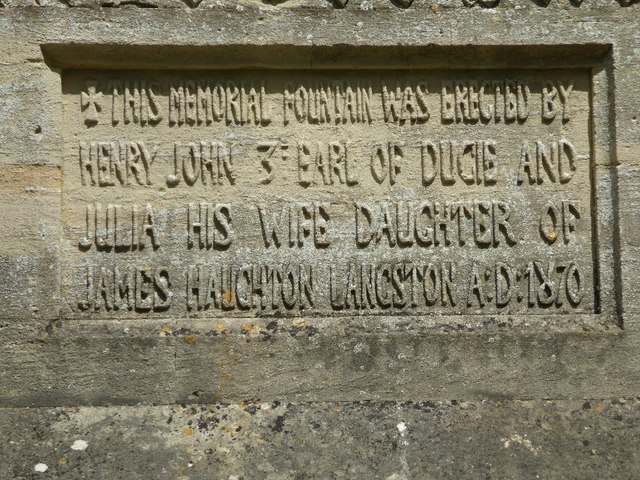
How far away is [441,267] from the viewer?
3932 millimetres

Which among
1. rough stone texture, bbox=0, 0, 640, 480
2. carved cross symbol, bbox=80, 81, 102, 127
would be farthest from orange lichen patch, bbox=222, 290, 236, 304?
carved cross symbol, bbox=80, 81, 102, 127

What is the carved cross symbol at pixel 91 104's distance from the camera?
395 cm

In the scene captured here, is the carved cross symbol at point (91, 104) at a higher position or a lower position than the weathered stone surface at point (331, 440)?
higher

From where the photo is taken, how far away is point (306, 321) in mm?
3869

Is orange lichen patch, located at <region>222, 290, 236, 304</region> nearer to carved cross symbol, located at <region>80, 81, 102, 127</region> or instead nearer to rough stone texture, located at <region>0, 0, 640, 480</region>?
rough stone texture, located at <region>0, 0, 640, 480</region>

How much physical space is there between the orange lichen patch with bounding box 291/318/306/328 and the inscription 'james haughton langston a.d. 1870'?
0.16 ft

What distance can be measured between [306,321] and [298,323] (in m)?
0.04

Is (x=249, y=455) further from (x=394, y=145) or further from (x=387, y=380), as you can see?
(x=394, y=145)

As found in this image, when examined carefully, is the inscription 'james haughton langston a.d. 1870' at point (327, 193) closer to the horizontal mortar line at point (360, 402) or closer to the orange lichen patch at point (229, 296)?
the orange lichen patch at point (229, 296)

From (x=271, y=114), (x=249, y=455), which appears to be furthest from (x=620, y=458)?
(x=271, y=114)

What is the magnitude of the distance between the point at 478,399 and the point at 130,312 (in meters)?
1.70

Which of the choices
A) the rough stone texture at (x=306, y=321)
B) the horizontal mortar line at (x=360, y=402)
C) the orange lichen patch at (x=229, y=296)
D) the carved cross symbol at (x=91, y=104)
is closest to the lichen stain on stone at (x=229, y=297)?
the orange lichen patch at (x=229, y=296)

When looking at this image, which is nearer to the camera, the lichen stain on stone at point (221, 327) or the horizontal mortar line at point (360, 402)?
the horizontal mortar line at point (360, 402)

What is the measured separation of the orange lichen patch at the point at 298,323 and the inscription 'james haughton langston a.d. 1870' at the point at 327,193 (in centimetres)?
5
